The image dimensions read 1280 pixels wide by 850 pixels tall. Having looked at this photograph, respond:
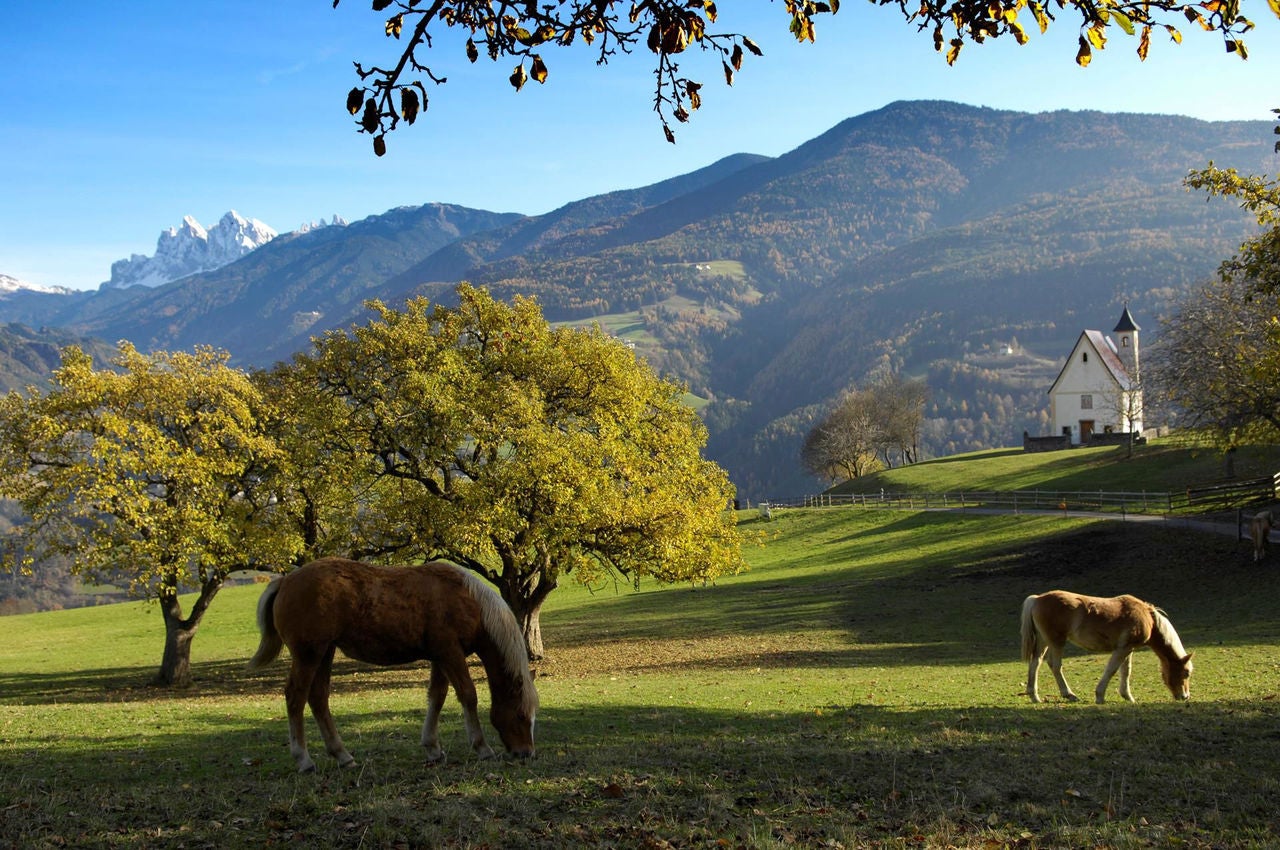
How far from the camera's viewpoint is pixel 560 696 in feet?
59.9

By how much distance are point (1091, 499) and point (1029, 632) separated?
46.0m

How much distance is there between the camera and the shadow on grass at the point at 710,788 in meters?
6.92

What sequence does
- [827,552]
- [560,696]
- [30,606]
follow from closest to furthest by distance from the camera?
[560,696]
[827,552]
[30,606]

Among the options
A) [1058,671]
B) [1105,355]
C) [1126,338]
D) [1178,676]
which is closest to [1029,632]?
[1058,671]

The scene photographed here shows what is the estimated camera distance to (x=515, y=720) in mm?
9914

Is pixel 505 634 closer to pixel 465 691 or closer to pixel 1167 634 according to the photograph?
pixel 465 691

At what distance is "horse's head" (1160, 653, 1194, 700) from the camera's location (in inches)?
581

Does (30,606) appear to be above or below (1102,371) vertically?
below

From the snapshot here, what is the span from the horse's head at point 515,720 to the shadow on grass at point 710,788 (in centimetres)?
35

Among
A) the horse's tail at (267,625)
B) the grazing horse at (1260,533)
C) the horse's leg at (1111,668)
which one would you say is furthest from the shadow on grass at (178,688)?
the grazing horse at (1260,533)

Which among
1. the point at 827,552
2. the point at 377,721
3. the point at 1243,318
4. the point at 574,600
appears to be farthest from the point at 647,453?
the point at 1243,318

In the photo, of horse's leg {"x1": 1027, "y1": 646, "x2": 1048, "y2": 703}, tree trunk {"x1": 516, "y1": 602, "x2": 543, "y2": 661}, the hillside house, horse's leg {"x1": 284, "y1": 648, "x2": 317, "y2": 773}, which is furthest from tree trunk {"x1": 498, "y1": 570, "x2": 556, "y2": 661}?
the hillside house

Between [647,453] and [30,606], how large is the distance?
122 metres

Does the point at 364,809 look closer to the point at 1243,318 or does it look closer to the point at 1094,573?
the point at 1094,573
